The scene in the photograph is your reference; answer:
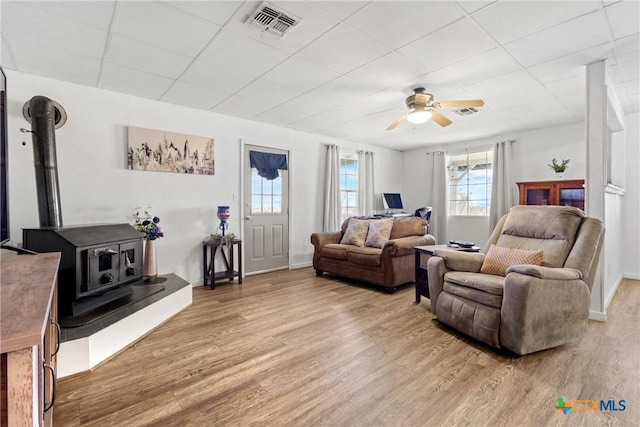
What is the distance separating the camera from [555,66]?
2768mm

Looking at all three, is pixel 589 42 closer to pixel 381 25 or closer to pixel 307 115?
pixel 381 25

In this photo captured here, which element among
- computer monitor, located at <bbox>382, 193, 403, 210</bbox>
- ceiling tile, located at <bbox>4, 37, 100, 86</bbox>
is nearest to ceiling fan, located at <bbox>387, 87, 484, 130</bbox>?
computer monitor, located at <bbox>382, 193, 403, 210</bbox>

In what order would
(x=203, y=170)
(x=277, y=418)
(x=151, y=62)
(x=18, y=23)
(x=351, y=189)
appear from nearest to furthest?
(x=277, y=418), (x=18, y=23), (x=151, y=62), (x=203, y=170), (x=351, y=189)

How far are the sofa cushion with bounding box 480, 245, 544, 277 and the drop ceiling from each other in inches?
68.0

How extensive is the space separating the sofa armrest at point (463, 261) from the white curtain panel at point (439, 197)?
11.6ft

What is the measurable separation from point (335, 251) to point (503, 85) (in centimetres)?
287

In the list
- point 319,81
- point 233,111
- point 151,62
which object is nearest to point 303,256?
point 233,111

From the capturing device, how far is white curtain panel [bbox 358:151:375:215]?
605 centimetres

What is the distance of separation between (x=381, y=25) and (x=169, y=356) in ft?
9.50

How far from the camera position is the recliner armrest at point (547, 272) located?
6.65 ft

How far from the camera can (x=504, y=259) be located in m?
2.50

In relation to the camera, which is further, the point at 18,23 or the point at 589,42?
the point at 589,42

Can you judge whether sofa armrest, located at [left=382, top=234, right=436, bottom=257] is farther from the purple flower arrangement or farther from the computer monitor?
the purple flower arrangement

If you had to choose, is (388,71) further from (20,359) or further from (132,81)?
(20,359)
